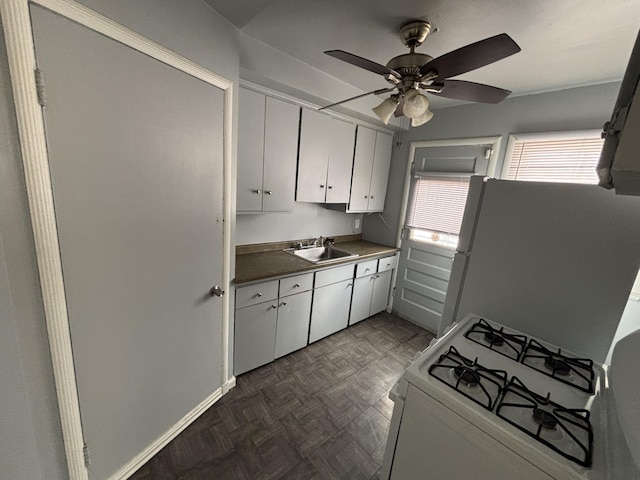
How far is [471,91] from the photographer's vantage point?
1.37 meters

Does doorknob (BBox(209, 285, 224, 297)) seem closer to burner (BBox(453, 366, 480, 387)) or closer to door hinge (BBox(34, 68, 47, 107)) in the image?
door hinge (BBox(34, 68, 47, 107))

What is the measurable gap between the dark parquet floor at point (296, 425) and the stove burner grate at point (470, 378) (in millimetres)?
1005

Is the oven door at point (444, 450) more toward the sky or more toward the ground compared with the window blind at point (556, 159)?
more toward the ground

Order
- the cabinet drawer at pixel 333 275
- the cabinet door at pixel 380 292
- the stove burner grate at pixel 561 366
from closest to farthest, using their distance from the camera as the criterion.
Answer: the stove burner grate at pixel 561 366 < the cabinet drawer at pixel 333 275 < the cabinet door at pixel 380 292

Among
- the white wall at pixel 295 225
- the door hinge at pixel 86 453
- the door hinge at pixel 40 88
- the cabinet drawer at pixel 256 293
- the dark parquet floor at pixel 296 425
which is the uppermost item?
the door hinge at pixel 40 88

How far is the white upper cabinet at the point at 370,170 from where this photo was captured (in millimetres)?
2695

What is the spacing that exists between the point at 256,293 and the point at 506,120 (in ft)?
8.67

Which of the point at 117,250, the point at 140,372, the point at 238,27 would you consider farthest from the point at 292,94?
the point at 140,372

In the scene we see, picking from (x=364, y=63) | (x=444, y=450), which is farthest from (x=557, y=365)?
(x=364, y=63)

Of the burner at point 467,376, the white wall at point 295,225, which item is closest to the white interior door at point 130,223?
the white wall at point 295,225

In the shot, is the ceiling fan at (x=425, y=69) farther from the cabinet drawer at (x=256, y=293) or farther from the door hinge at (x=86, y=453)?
the door hinge at (x=86, y=453)

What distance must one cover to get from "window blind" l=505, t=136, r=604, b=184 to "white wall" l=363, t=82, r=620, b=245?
96mm

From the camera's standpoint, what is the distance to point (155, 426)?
1388 mm

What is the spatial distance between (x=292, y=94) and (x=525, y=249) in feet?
6.15
